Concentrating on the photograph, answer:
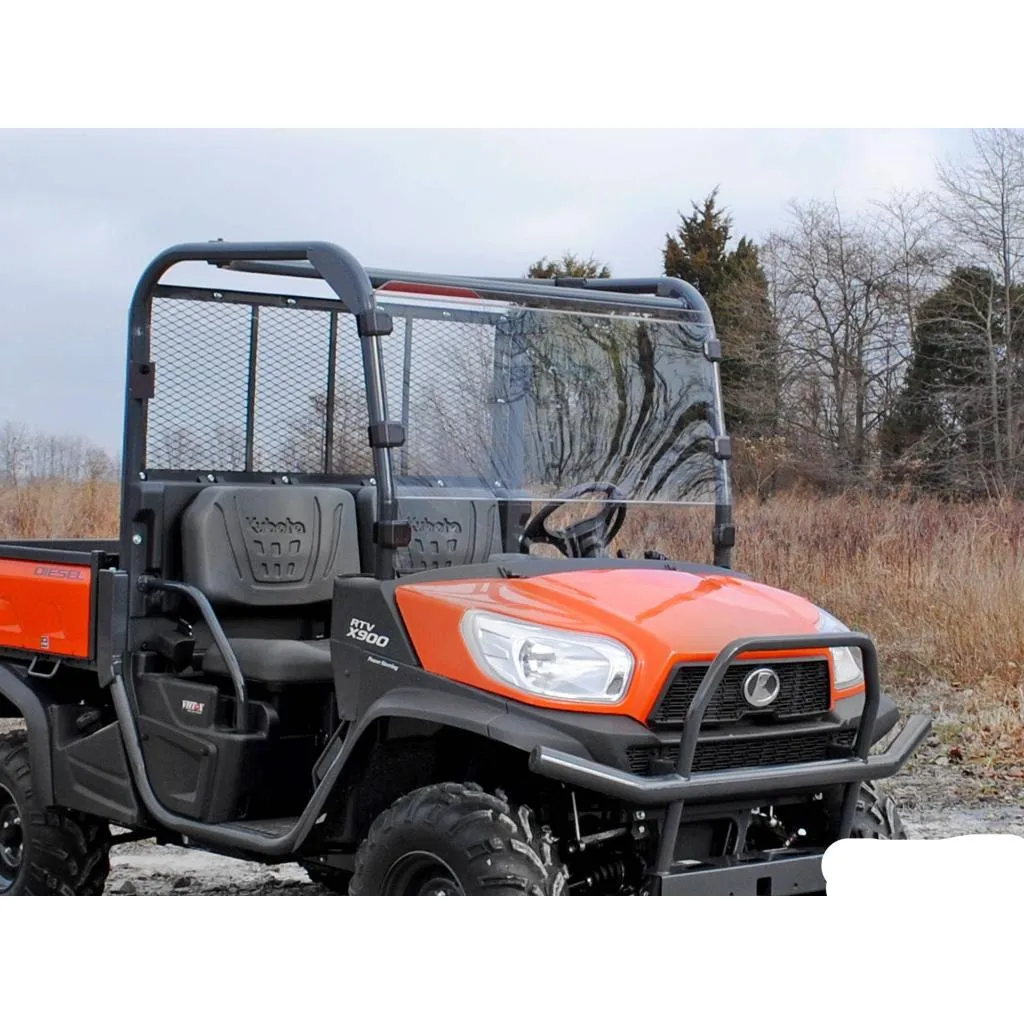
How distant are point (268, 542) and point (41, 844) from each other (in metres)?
1.21

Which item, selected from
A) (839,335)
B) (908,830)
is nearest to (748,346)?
(839,335)

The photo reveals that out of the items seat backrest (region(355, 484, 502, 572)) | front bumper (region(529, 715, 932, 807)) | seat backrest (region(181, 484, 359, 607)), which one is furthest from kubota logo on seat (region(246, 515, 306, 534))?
front bumper (region(529, 715, 932, 807))

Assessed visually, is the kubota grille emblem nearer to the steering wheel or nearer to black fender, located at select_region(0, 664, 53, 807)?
the steering wheel

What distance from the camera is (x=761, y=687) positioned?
388 centimetres

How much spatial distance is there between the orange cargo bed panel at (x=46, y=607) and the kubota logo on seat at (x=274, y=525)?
0.53 m

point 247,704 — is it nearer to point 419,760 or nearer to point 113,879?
point 419,760

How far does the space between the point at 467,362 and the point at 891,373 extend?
1344cm

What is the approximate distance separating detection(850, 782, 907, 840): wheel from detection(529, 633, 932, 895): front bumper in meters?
0.20

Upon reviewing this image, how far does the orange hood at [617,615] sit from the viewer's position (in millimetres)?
3719

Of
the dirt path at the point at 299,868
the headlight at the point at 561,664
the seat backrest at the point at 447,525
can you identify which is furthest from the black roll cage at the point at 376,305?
the dirt path at the point at 299,868

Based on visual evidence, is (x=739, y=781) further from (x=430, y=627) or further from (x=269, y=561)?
(x=269, y=561)

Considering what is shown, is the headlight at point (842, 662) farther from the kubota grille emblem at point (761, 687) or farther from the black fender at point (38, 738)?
the black fender at point (38, 738)

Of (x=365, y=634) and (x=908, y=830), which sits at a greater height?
(x=365, y=634)

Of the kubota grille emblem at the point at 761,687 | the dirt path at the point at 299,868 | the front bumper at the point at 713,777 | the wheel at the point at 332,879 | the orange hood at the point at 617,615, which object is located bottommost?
the dirt path at the point at 299,868
